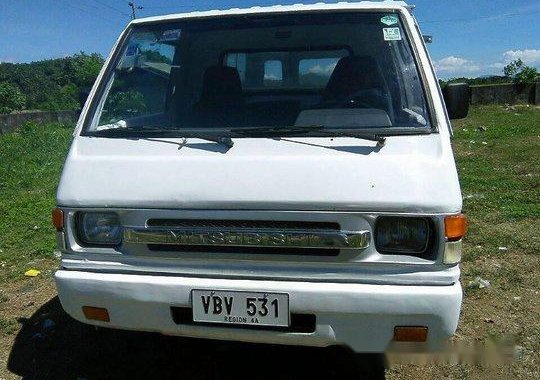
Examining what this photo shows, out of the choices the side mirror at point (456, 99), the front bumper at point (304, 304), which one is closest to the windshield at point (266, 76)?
the side mirror at point (456, 99)

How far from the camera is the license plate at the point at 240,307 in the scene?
2.45 m

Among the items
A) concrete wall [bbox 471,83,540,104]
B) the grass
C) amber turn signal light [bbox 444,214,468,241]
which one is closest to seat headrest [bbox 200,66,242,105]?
amber turn signal light [bbox 444,214,468,241]

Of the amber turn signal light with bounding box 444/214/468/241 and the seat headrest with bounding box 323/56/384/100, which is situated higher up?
the seat headrest with bounding box 323/56/384/100

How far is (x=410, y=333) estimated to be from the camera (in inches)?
95.0

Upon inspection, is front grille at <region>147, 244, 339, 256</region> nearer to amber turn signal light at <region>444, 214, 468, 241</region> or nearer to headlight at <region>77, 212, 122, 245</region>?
headlight at <region>77, 212, 122, 245</region>

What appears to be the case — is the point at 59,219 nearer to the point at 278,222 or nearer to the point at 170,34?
the point at 278,222

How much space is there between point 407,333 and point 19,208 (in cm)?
584

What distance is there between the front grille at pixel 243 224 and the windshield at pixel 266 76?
0.62 metres

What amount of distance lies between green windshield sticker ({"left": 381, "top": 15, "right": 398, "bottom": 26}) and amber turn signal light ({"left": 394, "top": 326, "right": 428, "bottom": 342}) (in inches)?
69.0

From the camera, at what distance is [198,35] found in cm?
355

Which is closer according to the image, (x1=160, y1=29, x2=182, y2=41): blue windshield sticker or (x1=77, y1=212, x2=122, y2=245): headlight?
(x1=77, y1=212, x2=122, y2=245): headlight

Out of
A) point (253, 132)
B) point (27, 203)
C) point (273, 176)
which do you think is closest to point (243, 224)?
point (273, 176)

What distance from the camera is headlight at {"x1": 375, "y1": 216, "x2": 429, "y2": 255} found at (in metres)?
2.41

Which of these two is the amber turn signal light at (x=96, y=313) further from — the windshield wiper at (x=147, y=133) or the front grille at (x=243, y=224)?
the windshield wiper at (x=147, y=133)
